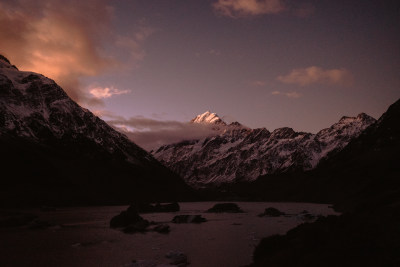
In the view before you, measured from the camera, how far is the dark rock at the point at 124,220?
8744cm

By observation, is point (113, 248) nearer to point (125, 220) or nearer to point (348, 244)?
point (125, 220)

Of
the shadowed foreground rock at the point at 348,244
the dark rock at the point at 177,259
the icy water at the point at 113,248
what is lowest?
the icy water at the point at 113,248

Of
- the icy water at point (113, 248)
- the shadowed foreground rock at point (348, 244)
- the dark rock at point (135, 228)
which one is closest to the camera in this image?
the shadowed foreground rock at point (348, 244)

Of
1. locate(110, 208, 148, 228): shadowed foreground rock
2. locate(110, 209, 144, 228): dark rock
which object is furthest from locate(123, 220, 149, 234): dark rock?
locate(110, 209, 144, 228): dark rock

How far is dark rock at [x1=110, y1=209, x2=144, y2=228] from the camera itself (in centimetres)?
8744

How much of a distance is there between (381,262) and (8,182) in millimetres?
209070

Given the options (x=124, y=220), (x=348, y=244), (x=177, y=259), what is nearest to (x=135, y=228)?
(x=124, y=220)

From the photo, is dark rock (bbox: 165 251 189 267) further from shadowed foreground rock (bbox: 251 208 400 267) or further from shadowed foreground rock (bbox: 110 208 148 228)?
shadowed foreground rock (bbox: 110 208 148 228)

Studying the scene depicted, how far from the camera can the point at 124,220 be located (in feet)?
290

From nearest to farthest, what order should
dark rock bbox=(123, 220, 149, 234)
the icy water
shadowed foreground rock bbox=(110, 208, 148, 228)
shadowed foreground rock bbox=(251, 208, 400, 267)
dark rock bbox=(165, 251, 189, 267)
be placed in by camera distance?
shadowed foreground rock bbox=(251, 208, 400, 267)
dark rock bbox=(165, 251, 189, 267)
the icy water
dark rock bbox=(123, 220, 149, 234)
shadowed foreground rock bbox=(110, 208, 148, 228)

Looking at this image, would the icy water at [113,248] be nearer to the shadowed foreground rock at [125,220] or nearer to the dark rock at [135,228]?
the dark rock at [135,228]

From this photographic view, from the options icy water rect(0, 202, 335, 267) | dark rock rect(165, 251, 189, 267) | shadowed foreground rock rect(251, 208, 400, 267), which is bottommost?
icy water rect(0, 202, 335, 267)

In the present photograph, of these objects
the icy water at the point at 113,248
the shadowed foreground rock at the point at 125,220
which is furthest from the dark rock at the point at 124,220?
the icy water at the point at 113,248

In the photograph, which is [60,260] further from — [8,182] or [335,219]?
[8,182]
